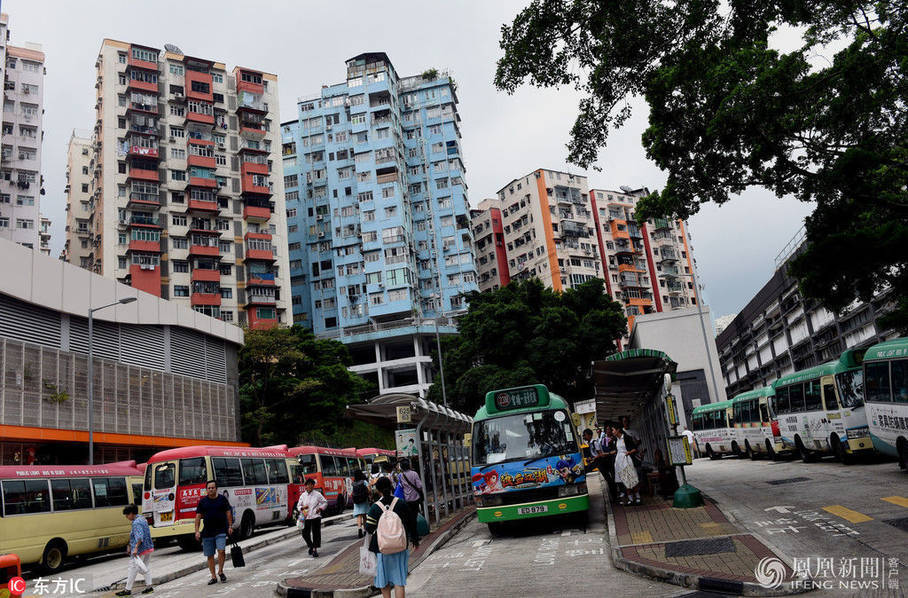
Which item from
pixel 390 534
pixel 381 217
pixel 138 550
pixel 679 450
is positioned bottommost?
pixel 138 550

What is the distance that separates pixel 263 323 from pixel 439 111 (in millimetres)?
36650

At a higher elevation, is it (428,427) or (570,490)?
(428,427)

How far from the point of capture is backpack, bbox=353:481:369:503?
15.4 meters

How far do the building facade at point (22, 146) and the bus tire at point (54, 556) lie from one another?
193 feet

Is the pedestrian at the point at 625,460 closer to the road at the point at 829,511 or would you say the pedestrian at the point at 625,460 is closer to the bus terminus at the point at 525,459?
the bus terminus at the point at 525,459

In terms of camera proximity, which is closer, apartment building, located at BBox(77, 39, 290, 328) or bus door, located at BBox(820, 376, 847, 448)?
bus door, located at BBox(820, 376, 847, 448)

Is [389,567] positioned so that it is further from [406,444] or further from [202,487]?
[202,487]

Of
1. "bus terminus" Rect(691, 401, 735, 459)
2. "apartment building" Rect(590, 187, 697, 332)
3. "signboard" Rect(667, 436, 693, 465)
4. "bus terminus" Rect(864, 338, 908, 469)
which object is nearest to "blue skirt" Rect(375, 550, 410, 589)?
"signboard" Rect(667, 436, 693, 465)

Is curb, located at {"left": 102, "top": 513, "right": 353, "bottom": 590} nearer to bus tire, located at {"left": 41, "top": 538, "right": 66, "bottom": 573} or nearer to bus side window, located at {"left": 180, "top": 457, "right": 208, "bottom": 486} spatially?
bus side window, located at {"left": 180, "top": 457, "right": 208, "bottom": 486}

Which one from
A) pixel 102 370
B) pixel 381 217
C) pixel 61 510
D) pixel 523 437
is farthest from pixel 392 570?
pixel 381 217

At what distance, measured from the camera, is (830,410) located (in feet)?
63.4

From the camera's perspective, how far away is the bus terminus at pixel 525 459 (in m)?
13.2

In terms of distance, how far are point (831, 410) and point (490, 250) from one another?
7521 cm

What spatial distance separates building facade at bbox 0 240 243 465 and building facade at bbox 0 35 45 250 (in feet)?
132
